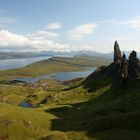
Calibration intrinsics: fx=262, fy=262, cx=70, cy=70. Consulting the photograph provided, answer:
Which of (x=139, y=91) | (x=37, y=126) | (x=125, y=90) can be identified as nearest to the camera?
(x=37, y=126)

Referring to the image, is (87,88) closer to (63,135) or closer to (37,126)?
(37,126)

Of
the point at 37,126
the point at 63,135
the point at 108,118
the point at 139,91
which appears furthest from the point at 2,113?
the point at 139,91

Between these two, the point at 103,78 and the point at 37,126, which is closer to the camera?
the point at 37,126

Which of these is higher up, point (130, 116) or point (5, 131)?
point (130, 116)

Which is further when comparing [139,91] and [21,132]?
[139,91]

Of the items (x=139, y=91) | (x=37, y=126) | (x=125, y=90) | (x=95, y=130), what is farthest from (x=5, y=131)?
(x=125, y=90)

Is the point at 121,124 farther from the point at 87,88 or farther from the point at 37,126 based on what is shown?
the point at 87,88

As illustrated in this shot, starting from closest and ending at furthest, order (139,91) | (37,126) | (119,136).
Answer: (119,136)
(37,126)
(139,91)

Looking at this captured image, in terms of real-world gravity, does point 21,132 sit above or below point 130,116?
below

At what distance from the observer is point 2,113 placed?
7725 centimetres

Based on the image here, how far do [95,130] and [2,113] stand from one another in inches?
1214

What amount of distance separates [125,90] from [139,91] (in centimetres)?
1330

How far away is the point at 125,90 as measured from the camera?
12531 cm

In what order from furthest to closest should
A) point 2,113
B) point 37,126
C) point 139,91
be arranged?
1. point 139,91
2. point 2,113
3. point 37,126
